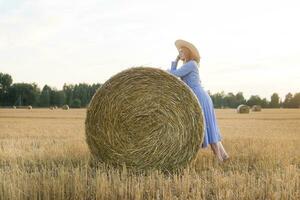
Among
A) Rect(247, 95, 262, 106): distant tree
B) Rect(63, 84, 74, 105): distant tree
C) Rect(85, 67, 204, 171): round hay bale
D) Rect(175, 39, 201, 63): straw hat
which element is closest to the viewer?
Rect(85, 67, 204, 171): round hay bale

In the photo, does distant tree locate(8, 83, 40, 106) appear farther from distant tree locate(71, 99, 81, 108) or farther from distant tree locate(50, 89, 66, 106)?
distant tree locate(71, 99, 81, 108)

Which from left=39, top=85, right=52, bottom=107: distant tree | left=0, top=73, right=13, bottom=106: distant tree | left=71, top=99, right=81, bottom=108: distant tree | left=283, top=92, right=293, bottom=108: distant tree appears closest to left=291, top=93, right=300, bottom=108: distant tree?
left=283, top=92, right=293, bottom=108: distant tree

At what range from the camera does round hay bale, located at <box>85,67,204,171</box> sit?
6.84 m

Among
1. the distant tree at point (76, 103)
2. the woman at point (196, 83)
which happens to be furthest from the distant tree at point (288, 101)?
the woman at point (196, 83)

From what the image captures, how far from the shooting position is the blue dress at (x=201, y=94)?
750 cm

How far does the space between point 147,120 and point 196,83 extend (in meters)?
1.10

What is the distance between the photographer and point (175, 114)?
688cm

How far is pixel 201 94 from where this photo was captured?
756 cm

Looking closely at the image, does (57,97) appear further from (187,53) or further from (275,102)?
(187,53)

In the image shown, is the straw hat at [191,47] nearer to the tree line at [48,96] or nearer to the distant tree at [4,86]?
the tree line at [48,96]

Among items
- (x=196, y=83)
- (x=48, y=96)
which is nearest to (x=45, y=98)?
(x=48, y=96)

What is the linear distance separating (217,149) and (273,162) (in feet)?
2.80

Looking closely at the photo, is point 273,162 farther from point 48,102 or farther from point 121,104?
point 48,102

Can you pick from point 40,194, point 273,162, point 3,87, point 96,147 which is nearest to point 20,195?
point 40,194
